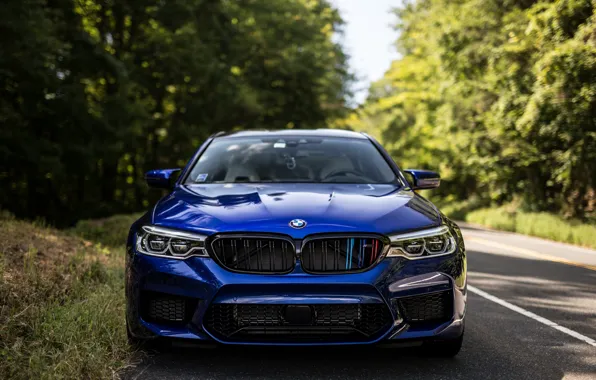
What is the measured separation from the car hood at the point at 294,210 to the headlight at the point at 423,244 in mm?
56

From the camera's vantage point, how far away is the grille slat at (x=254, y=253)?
4344 mm

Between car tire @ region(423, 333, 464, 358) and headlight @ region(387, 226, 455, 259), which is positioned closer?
headlight @ region(387, 226, 455, 259)

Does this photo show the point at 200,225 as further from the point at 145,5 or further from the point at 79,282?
the point at 145,5

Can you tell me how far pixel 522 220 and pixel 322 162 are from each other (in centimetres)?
1803

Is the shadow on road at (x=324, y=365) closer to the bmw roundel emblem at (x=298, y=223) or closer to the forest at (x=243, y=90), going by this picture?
the bmw roundel emblem at (x=298, y=223)

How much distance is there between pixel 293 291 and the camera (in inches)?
167

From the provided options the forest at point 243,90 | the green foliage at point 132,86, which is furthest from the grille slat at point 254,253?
the forest at point 243,90

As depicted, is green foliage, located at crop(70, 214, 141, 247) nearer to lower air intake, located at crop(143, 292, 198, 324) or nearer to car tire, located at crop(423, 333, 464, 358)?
lower air intake, located at crop(143, 292, 198, 324)

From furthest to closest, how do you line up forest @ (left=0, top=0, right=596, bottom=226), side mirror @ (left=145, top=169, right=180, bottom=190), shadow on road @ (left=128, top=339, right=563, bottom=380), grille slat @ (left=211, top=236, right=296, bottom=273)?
forest @ (left=0, top=0, right=596, bottom=226) < side mirror @ (left=145, top=169, right=180, bottom=190) < shadow on road @ (left=128, top=339, right=563, bottom=380) < grille slat @ (left=211, top=236, right=296, bottom=273)

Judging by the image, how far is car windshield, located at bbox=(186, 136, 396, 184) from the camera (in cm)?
587

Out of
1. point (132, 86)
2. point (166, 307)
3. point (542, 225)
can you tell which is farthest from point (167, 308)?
point (132, 86)

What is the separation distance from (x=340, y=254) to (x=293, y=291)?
1.18 feet

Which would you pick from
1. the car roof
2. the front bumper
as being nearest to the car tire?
the front bumper

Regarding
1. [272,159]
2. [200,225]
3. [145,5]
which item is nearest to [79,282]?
[272,159]
